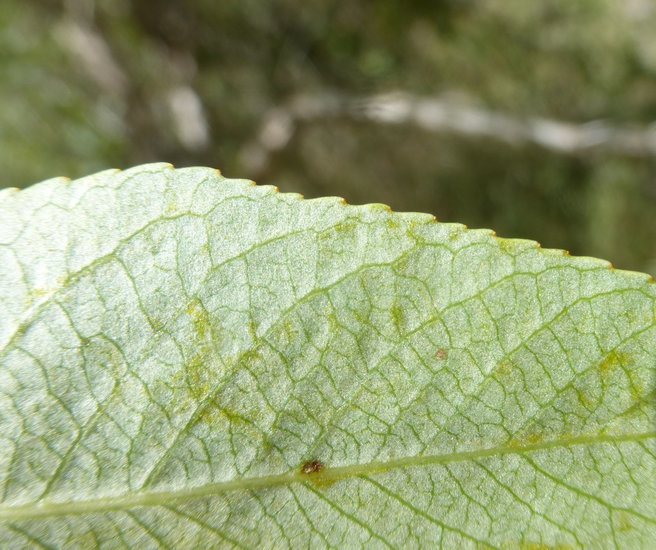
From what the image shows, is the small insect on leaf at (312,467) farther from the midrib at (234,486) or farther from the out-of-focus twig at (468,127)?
the out-of-focus twig at (468,127)

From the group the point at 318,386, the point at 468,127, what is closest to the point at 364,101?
the point at 468,127

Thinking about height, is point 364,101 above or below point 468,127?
above

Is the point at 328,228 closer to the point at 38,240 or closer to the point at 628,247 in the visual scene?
the point at 38,240

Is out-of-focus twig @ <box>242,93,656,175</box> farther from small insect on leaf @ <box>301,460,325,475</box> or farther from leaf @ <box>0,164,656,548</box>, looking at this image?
small insect on leaf @ <box>301,460,325,475</box>

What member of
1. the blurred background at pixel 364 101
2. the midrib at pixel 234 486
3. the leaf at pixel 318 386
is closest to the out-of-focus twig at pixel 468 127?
the blurred background at pixel 364 101

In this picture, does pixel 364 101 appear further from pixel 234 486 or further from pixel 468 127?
pixel 234 486

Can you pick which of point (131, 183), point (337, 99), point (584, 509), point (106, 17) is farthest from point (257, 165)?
point (584, 509)

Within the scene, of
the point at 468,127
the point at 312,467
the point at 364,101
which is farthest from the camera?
the point at 468,127

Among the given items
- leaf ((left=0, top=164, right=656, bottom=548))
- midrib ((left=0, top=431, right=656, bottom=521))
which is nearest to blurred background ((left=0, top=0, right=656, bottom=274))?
leaf ((left=0, top=164, right=656, bottom=548))
